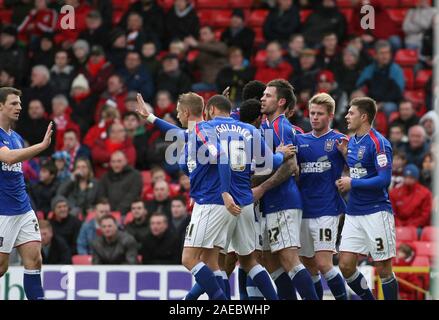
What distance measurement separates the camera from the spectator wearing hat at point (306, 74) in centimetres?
1829

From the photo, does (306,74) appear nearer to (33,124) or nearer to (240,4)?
(240,4)

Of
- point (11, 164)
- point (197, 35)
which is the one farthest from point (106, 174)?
point (11, 164)

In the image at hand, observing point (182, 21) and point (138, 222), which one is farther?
point (182, 21)

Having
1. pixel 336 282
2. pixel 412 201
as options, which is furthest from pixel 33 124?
pixel 336 282

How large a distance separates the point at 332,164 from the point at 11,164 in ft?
10.5

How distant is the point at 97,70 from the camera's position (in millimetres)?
19609

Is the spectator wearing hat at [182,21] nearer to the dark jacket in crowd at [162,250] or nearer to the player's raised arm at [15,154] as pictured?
the dark jacket in crowd at [162,250]

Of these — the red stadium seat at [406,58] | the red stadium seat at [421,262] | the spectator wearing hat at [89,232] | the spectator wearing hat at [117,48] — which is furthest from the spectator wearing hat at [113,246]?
the red stadium seat at [406,58]

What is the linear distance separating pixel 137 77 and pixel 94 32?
1.58 m

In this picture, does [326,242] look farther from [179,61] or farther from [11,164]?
[179,61]

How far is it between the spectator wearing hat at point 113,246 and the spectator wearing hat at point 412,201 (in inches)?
151

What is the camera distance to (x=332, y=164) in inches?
464

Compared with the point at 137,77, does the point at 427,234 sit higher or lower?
lower
